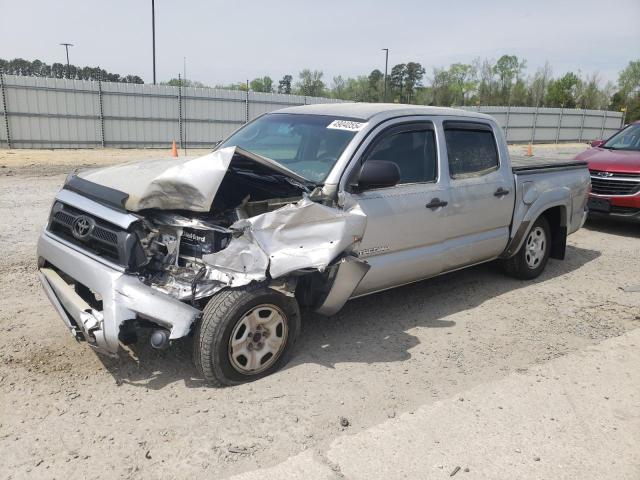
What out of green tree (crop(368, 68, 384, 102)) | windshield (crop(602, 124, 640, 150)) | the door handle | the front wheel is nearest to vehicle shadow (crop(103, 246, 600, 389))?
the front wheel

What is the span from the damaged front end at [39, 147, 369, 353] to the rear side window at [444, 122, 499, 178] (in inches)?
65.7

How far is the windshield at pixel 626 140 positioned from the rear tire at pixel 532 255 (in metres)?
4.73

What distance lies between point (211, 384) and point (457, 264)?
2.71 m

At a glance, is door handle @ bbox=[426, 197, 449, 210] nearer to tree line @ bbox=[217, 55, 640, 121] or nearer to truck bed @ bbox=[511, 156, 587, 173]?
truck bed @ bbox=[511, 156, 587, 173]

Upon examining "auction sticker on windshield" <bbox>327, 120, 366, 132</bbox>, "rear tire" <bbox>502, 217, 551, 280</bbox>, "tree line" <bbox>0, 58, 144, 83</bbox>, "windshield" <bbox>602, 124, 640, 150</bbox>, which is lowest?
"rear tire" <bbox>502, 217, 551, 280</bbox>

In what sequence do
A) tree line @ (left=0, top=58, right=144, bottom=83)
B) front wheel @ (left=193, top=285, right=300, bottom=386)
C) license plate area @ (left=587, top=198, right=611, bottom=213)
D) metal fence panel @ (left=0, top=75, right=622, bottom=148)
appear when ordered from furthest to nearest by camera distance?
tree line @ (left=0, top=58, right=144, bottom=83)
metal fence panel @ (left=0, top=75, right=622, bottom=148)
license plate area @ (left=587, top=198, right=611, bottom=213)
front wheel @ (left=193, top=285, right=300, bottom=386)

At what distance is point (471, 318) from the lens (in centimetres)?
504

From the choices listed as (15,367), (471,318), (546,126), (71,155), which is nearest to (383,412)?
(471,318)

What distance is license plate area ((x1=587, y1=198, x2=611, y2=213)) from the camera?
8797mm

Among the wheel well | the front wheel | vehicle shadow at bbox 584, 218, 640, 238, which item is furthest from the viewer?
vehicle shadow at bbox 584, 218, 640, 238

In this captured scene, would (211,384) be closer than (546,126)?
Yes

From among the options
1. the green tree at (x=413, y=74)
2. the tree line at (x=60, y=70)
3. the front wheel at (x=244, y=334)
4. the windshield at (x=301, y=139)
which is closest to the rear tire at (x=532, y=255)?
the windshield at (x=301, y=139)

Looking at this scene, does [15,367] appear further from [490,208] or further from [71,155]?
[71,155]

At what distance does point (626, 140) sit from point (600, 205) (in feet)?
6.53
